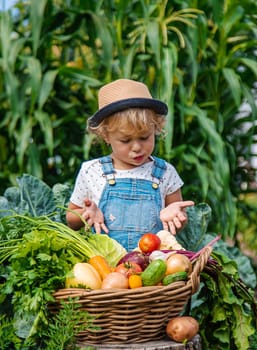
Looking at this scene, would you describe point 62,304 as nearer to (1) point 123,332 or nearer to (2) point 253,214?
Answer: (1) point 123,332

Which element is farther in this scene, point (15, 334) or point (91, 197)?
point (91, 197)

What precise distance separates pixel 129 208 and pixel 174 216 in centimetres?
21

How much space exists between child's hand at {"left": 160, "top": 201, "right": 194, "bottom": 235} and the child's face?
25 centimetres

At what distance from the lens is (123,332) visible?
10.3 ft

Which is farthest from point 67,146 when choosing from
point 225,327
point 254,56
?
point 225,327

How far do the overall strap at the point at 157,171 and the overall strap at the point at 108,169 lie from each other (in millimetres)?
189

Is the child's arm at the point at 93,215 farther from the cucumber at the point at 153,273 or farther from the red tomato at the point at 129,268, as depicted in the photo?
the cucumber at the point at 153,273

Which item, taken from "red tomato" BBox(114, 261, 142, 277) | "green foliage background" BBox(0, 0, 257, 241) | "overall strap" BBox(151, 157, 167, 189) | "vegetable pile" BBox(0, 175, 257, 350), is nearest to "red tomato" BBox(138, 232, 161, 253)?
"vegetable pile" BBox(0, 175, 257, 350)

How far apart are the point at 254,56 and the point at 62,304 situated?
309 centimetres

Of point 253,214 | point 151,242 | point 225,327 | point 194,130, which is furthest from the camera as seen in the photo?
point 253,214

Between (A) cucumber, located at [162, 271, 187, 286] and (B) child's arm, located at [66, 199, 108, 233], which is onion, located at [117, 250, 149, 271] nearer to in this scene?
(A) cucumber, located at [162, 271, 187, 286]

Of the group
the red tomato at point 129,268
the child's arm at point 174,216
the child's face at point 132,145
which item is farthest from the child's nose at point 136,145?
the red tomato at point 129,268

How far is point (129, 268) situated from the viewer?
3184 mm

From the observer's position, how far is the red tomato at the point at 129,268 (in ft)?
10.4
